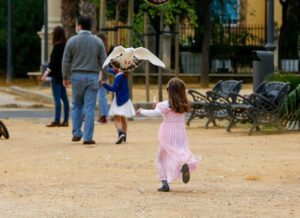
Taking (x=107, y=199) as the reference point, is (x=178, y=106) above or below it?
above

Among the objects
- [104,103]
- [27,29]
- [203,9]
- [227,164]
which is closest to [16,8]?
[27,29]

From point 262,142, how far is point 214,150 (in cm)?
145

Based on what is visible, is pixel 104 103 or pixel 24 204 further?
pixel 104 103

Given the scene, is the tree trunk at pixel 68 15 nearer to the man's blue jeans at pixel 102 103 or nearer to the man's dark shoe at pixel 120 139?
the man's blue jeans at pixel 102 103

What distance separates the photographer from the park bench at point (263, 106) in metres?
19.4

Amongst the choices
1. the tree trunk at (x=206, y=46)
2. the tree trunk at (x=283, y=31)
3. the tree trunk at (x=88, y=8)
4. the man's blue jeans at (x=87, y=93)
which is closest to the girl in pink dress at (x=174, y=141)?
the man's blue jeans at (x=87, y=93)

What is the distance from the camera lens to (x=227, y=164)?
14.6 meters

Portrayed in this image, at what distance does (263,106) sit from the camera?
64.6 feet

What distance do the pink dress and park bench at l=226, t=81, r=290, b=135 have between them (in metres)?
7.00

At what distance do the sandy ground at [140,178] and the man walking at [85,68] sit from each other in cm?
55

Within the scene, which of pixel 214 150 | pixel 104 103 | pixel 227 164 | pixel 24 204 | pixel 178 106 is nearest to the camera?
pixel 24 204

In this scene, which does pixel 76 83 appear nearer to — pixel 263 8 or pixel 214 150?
pixel 214 150

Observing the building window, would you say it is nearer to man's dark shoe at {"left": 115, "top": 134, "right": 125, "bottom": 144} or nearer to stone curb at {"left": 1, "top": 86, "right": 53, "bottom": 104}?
stone curb at {"left": 1, "top": 86, "right": 53, "bottom": 104}

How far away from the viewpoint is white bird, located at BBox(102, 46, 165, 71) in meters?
14.0
